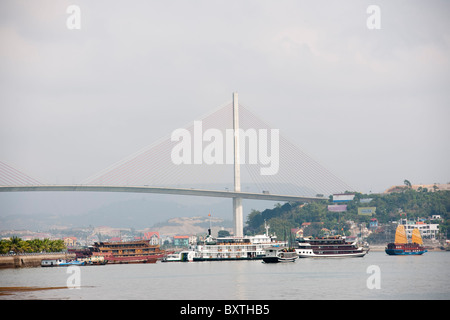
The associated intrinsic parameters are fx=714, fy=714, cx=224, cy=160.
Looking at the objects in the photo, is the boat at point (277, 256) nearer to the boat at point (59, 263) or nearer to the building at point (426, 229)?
the boat at point (59, 263)

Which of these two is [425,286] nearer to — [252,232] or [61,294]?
[61,294]

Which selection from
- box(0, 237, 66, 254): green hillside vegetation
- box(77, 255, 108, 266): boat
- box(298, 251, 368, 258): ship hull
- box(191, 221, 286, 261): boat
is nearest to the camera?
box(77, 255, 108, 266): boat

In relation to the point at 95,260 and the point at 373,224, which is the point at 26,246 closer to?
the point at 95,260

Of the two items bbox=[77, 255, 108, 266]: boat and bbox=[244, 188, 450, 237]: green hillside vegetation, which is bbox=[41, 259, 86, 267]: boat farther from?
bbox=[244, 188, 450, 237]: green hillside vegetation

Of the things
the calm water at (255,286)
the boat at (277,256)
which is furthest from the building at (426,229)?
the calm water at (255,286)

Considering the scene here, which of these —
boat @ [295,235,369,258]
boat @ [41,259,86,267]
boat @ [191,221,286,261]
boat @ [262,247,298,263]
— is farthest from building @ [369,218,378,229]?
boat @ [41,259,86,267]
